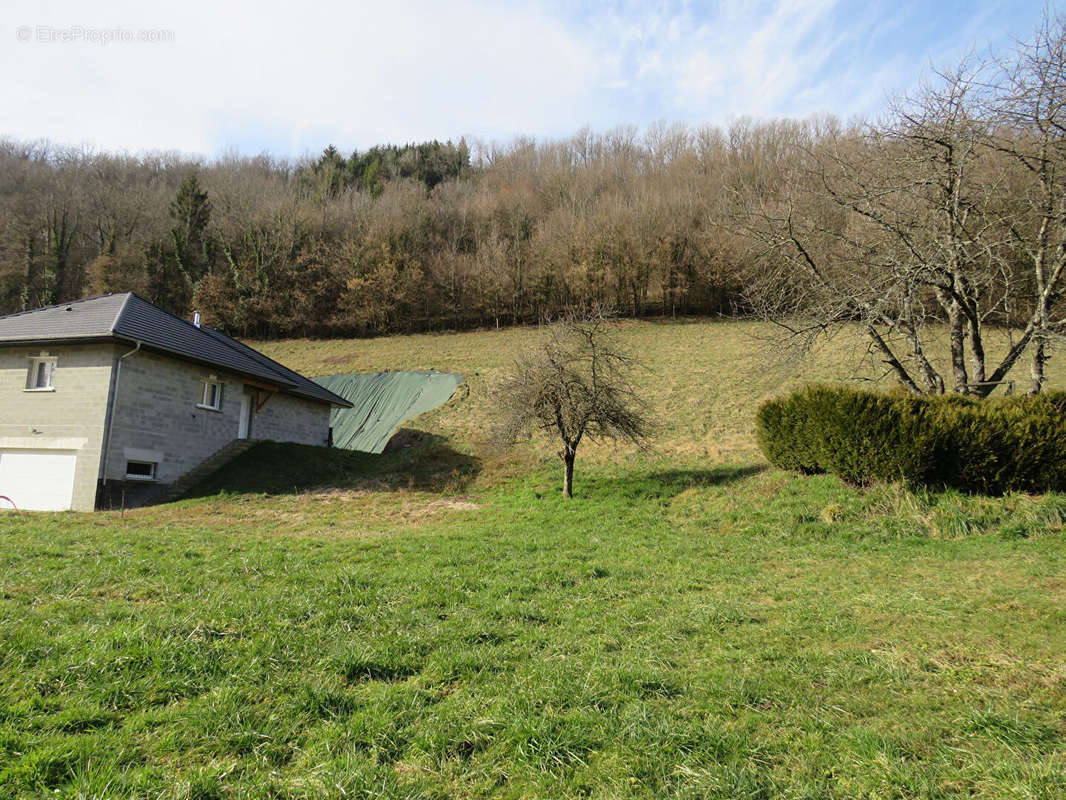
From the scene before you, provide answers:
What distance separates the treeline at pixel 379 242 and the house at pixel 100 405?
2187 cm

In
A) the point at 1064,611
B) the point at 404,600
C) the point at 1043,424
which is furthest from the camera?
the point at 1043,424

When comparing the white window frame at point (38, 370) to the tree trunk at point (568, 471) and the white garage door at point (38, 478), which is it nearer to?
the white garage door at point (38, 478)

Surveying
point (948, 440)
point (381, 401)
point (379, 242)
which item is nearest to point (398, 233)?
point (379, 242)

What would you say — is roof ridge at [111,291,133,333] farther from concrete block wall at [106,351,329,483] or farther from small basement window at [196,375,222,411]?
small basement window at [196,375,222,411]

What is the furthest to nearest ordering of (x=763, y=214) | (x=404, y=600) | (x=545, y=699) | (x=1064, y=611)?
1. (x=763, y=214)
2. (x=404, y=600)
3. (x=1064, y=611)
4. (x=545, y=699)

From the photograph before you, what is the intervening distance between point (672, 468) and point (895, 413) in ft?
20.4

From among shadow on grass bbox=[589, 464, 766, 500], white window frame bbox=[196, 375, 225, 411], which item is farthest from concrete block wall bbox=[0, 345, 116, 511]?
shadow on grass bbox=[589, 464, 766, 500]

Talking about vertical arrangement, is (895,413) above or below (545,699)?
above

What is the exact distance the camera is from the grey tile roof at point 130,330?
46.7ft

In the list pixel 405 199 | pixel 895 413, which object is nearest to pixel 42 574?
pixel 895 413

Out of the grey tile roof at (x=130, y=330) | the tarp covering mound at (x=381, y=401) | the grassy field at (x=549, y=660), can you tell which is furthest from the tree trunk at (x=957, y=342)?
the tarp covering mound at (x=381, y=401)

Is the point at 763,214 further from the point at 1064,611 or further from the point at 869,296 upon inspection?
the point at 1064,611

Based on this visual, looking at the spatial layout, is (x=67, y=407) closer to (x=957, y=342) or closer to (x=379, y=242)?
(x=957, y=342)

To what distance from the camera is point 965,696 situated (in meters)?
3.12
